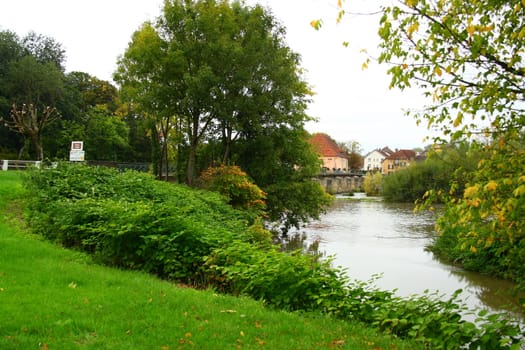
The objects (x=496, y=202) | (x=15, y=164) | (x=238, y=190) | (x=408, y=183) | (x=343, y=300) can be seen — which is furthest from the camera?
(x=408, y=183)

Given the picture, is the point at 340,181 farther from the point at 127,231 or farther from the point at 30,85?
the point at 127,231

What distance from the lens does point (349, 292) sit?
6.68 m

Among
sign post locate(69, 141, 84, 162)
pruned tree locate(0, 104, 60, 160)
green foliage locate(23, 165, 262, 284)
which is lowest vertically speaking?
green foliage locate(23, 165, 262, 284)

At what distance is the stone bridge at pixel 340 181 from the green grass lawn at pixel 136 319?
68.1m

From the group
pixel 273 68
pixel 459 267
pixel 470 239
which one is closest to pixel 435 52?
pixel 470 239

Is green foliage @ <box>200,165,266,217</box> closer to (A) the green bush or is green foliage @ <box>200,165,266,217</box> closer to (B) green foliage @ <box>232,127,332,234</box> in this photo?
(B) green foliage @ <box>232,127,332,234</box>

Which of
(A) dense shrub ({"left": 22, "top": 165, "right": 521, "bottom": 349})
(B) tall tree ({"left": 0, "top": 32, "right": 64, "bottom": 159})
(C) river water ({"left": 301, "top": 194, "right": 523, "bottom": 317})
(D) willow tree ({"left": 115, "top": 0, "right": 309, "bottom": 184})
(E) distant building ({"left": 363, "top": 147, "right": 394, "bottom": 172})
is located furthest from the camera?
(E) distant building ({"left": 363, "top": 147, "right": 394, "bottom": 172})

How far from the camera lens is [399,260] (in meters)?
19.7

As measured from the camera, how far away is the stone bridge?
255 ft

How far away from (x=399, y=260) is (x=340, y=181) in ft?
218

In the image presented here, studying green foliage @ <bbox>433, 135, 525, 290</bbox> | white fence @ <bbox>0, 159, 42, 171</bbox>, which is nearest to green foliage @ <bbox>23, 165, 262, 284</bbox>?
green foliage @ <bbox>433, 135, 525, 290</bbox>

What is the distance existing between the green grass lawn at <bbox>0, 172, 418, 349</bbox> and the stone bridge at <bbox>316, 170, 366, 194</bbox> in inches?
2682

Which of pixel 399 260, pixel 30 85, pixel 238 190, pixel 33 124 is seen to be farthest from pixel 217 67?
pixel 30 85

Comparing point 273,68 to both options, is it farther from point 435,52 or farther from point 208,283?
point 435,52
